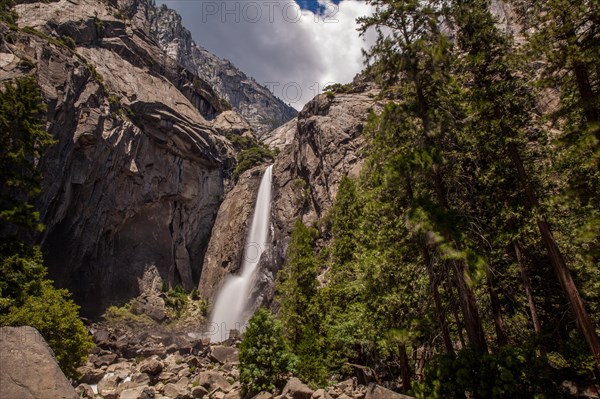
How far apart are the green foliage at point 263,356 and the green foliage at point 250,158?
54.1m

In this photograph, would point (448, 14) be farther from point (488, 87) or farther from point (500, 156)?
point (500, 156)

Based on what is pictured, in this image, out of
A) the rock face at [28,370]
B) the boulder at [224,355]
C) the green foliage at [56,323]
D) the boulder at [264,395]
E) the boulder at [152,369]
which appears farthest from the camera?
the boulder at [224,355]

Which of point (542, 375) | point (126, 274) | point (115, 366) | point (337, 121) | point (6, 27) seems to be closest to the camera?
point (542, 375)

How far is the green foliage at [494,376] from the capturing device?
864cm

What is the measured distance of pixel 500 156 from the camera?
582 inches

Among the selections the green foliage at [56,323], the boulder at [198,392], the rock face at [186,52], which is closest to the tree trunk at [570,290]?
the boulder at [198,392]

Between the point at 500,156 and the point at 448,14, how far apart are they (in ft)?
21.5

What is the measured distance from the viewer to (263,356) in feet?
57.4

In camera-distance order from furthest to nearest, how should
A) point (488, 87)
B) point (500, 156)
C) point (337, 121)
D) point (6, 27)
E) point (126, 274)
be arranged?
point (126, 274) < point (337, 121) < point (6, 27) < point (500, 156) < point (488, 87)

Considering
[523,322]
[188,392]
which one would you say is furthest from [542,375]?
[188,392]

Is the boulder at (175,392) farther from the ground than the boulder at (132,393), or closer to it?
closer to it

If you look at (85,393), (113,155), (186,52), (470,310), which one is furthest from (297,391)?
(186,52)

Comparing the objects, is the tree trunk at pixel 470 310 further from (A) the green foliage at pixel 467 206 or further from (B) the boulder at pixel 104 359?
(B) the boulder at pixel 104 359

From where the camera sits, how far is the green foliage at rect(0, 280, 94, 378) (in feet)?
62.2
